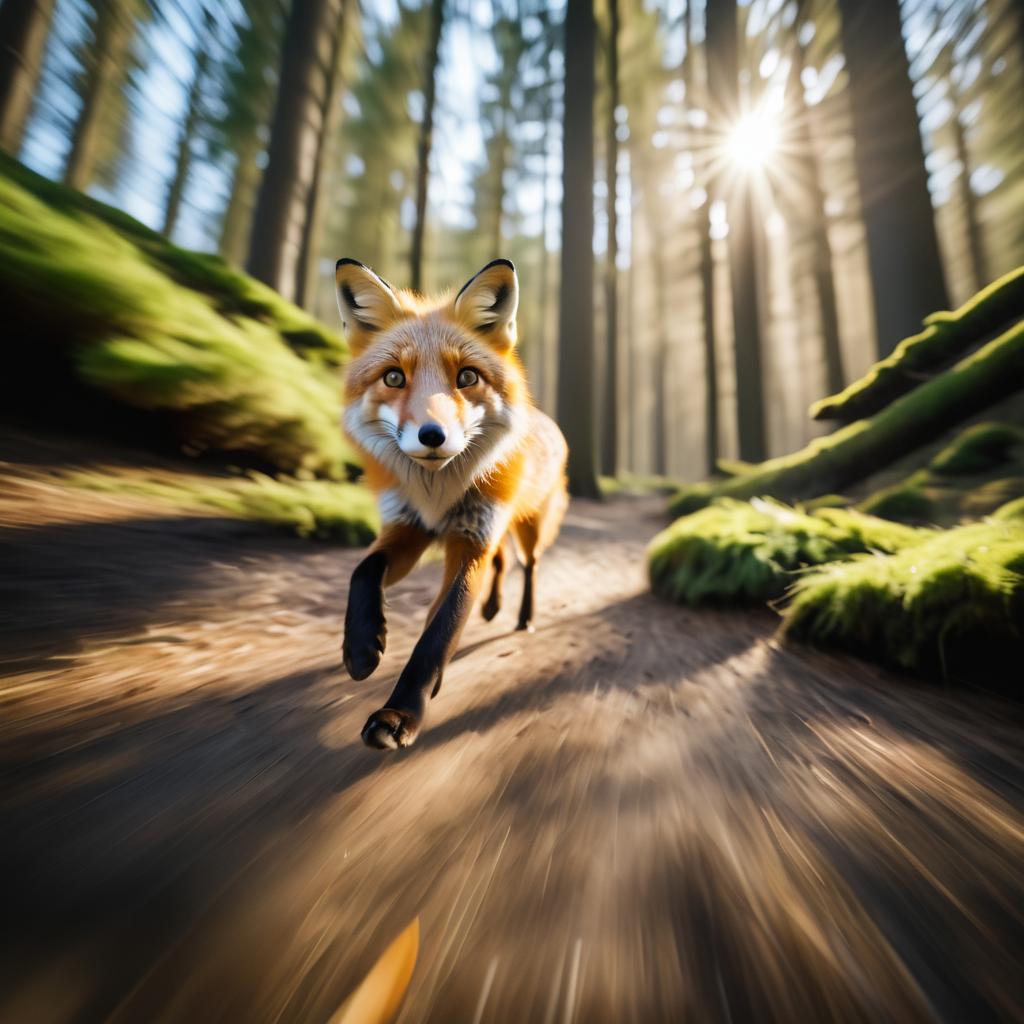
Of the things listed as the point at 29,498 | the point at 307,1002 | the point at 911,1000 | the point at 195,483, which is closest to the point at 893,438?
the point at 911,1000

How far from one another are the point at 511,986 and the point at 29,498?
277cm

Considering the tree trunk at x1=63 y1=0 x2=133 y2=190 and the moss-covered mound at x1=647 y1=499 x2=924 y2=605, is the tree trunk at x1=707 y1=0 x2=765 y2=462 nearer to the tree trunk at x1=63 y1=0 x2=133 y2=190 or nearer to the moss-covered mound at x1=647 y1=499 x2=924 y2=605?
the moss-covered mound at x1=647 y1=499 x2=924 y2=605

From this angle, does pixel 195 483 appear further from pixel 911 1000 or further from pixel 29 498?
pixel 911 1000

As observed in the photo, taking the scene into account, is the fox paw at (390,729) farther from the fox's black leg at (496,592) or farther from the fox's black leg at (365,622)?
the fox's black leg at (496,592)

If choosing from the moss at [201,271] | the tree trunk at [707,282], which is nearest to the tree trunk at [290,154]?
the moss at [201,271]

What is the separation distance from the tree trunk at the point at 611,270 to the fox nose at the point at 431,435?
16.1m

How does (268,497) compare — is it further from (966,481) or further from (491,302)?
(966,481)

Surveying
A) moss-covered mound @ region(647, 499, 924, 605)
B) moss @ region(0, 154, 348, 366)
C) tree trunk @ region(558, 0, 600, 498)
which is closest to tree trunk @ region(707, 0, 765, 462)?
tree trunk @ region(558, 0, 600, 498)

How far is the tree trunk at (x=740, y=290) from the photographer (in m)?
11.2

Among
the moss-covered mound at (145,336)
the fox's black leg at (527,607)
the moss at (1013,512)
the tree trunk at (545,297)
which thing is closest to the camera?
the moss-covered mound at (145,336)

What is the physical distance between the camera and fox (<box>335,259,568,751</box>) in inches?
65.2

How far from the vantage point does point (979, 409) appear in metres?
3.48

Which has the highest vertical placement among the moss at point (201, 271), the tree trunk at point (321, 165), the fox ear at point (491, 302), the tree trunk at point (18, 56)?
the tree trunk at point (321, 165)

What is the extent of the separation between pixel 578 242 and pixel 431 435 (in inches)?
411
